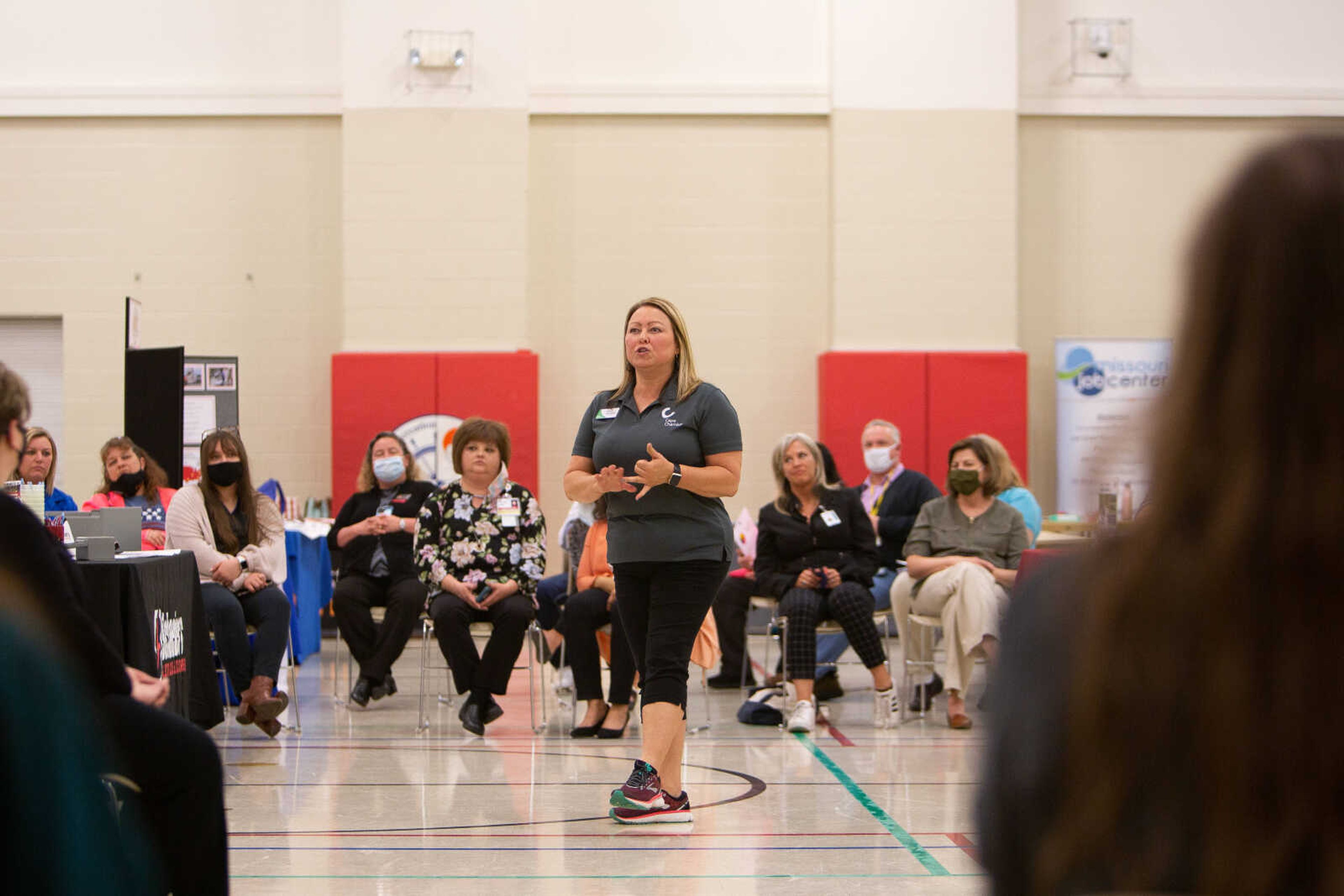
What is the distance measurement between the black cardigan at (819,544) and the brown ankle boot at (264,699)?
2.00m

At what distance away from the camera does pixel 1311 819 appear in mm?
763

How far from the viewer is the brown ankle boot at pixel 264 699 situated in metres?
4.71

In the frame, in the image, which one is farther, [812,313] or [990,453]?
[812,313]

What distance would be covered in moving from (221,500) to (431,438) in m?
3.37

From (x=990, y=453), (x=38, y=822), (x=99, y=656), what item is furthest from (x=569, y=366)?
(x=38, y=822)

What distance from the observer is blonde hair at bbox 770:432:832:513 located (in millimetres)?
5492

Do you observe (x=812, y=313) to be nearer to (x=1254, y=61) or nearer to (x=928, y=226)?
(x=928, y=226)

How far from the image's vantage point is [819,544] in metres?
5.43

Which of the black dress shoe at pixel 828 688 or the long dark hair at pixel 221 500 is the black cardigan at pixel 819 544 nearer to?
the black dress shoe at pixel 828 688

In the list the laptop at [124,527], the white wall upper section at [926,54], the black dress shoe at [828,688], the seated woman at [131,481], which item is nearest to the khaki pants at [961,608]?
the black dress shoe at [828,688]

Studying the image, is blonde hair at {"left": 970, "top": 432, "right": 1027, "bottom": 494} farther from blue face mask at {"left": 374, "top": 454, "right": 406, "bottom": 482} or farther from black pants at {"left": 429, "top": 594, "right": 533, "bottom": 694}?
blue face mask at {"left": 374, "top": 454, "right": 406, "bottom": 482}

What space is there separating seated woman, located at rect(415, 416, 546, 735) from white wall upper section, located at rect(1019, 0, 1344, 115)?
5.32 m

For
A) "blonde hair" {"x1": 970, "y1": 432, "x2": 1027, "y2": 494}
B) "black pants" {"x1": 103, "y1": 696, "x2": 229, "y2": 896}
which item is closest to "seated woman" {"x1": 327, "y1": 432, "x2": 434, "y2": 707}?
"blonde hair" {"x1": 970, "y1": 432, "x2": 1027, "y2": 494}

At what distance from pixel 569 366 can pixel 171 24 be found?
3.57m
